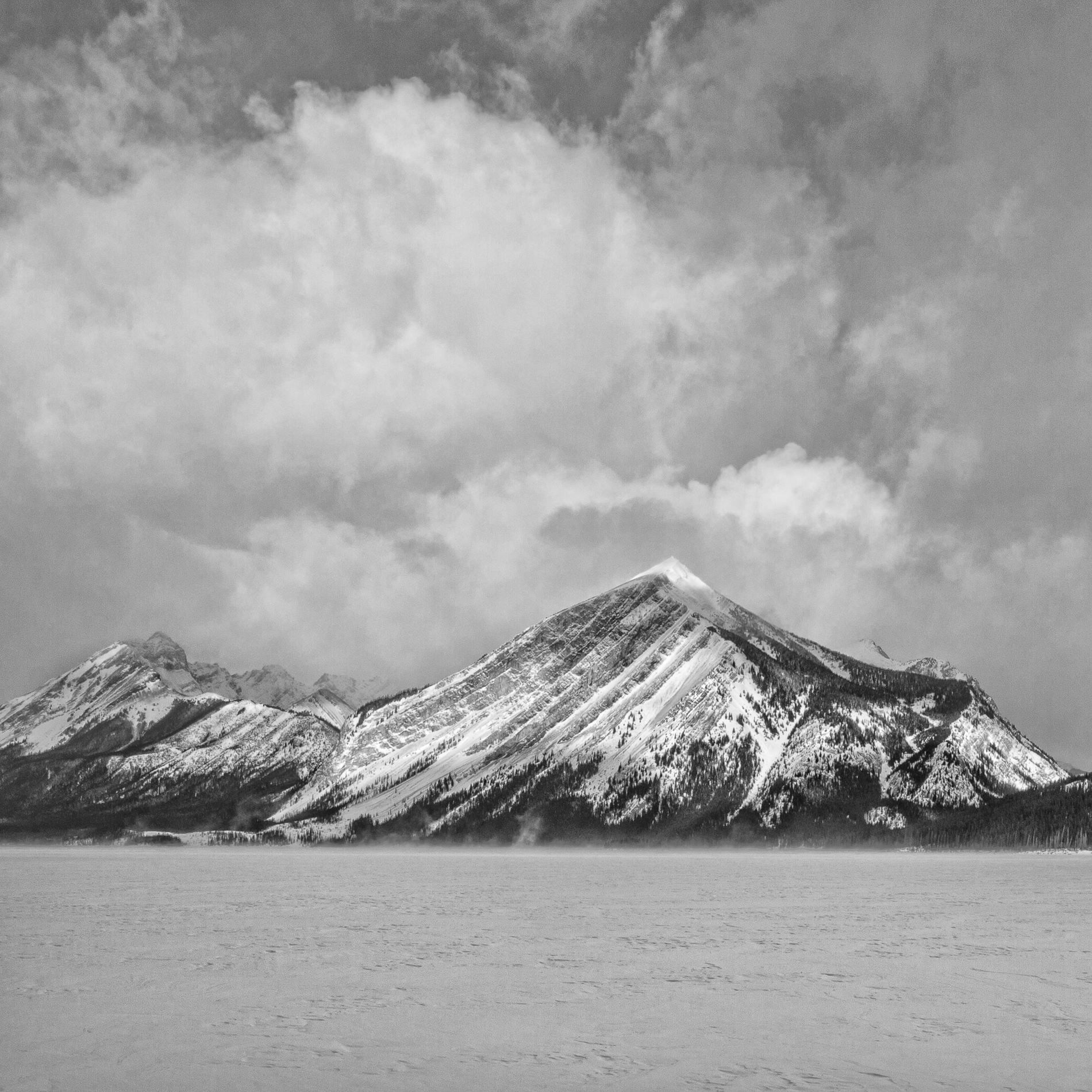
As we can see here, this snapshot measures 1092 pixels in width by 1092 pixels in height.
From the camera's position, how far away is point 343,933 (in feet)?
233

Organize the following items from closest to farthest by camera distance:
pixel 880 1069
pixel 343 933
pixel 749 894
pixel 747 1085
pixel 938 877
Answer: pixel 747 1085, pixel 880 1069, pixel 343 933, pixel 749 894, pixel 938 877

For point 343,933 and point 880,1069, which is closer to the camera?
point 880,1069

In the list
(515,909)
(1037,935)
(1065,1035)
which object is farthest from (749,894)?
(1065,1035)

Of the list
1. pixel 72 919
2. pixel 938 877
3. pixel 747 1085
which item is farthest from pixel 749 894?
pixel 747 1085

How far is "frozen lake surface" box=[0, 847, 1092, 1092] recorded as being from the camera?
32438mm

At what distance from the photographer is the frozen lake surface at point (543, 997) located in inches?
1277

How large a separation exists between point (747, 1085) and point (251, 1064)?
15.0 m

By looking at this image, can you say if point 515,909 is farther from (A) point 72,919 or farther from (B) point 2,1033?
(B) point 2,1033

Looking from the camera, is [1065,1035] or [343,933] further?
[343,933]

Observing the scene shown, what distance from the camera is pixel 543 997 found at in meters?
46.0

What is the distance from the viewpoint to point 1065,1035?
38.2 metres

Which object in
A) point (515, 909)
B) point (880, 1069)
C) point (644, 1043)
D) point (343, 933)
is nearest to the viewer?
point (880, 1069)

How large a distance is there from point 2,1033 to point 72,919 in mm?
48394

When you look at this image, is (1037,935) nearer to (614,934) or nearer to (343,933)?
(614,934)
